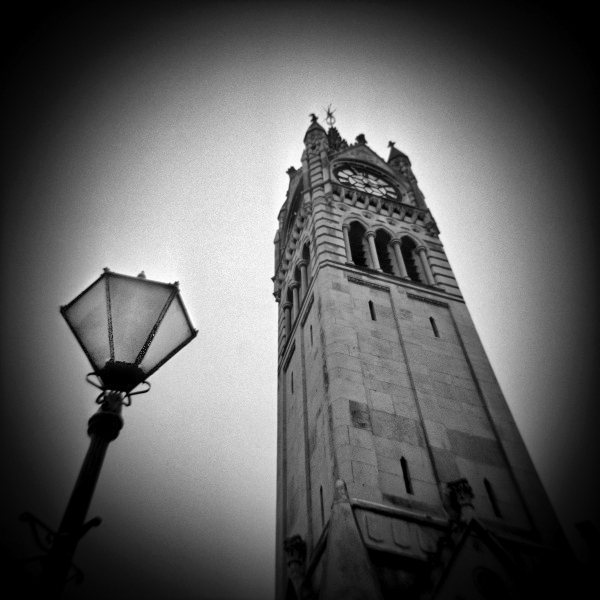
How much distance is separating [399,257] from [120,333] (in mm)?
19827

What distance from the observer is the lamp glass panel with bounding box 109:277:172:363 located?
5570mm

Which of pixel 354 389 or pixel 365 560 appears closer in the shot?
pixel 365 560

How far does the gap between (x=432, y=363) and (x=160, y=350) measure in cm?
1379

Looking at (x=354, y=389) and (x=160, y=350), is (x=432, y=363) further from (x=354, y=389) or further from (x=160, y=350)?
(x=160, y=350)

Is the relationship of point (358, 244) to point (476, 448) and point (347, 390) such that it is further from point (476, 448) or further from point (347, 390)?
point (476, 448)

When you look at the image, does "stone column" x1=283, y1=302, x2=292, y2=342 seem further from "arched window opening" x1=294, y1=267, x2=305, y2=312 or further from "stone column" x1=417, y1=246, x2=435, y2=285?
"stone column" x1=417, y1=246, x2=435, y2=285

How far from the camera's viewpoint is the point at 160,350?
577 centimetres

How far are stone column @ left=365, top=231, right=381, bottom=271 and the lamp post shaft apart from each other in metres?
18.1

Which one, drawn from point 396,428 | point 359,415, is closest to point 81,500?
point 359,415

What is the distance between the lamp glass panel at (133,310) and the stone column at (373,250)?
17.2 meters

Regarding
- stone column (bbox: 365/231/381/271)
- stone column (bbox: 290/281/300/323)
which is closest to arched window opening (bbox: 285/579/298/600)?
stone column (bbox: 290/281/300/323)

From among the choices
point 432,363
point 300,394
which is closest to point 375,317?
point 432,363

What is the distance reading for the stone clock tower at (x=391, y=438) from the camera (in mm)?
11070

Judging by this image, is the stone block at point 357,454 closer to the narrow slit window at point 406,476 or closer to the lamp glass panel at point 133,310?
the narrow slit window at point 406,476
